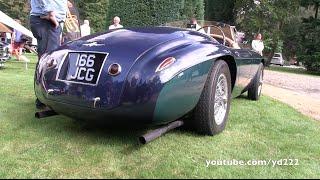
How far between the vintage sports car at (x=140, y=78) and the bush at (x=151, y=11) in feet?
41.0

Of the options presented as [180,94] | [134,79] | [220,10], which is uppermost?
[220,10]

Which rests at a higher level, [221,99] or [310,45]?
[221,99]

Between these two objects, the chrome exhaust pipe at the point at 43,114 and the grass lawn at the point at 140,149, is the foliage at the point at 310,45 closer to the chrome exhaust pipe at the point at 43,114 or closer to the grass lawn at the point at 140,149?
the grass lawn at the point at 140,149

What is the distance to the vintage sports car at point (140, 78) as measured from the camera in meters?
3.54

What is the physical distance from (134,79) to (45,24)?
2.30 m

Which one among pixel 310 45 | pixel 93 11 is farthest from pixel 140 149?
pixel 93 11

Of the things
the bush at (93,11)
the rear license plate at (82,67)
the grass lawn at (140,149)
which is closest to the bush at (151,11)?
the grass lawn at (140,149)

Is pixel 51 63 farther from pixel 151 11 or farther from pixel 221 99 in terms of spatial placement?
pixel 151 11

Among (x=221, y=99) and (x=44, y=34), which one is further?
(x=44, y=34)

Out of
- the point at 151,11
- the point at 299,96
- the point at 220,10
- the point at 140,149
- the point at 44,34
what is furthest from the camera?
the point at 220,10

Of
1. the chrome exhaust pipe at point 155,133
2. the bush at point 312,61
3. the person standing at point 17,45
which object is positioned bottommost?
the bush at point 312,61

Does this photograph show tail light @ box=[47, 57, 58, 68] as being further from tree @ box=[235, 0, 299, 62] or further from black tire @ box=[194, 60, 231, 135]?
tree @ box=[235, 0, 299, 62]

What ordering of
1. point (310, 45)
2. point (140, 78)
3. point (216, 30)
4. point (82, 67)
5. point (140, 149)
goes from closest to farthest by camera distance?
1. point (140, 78)
2. point (140, 149)
3. point (82, 67)
4. point (216, 30)
5. point (310, 45)

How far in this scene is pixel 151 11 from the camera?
55.6 feet
